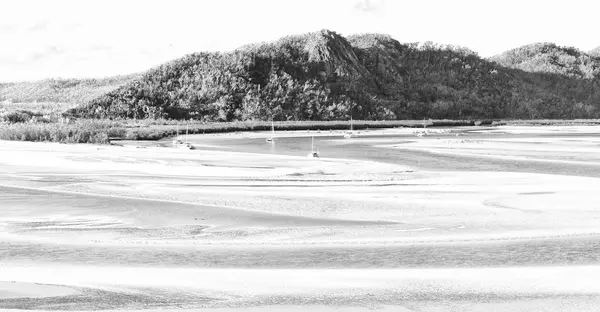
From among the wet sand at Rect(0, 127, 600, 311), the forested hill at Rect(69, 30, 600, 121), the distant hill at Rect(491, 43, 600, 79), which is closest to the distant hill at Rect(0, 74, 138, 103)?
the forested hill at Rect(69, 30, 600, 121)

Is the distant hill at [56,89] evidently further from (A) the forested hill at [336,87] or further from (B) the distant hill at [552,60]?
(B) the distant hill at [552,60]

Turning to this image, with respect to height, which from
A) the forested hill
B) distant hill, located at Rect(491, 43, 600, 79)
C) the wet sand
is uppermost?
distant hill, located at Rect(491, 43, 600, 79)

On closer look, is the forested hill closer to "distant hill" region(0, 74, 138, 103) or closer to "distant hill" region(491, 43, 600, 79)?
"distant hill" region(491, 43, 600, 79)

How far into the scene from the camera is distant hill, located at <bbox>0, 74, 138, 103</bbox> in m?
127

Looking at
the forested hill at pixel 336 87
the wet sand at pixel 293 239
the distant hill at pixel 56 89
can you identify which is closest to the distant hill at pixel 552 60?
the forested hill at pixel 336 87

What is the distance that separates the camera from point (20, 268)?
12.0m

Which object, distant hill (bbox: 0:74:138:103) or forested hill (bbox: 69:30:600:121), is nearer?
forested hill (bbox: 69:30:600:121)

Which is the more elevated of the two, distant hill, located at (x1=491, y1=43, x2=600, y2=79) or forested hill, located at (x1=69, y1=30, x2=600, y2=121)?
distant hill, located at (x1=491, y1=43, x2=600, y2=79)

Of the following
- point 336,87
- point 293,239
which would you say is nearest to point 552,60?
point 336,87

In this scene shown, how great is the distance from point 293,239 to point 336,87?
8559cm

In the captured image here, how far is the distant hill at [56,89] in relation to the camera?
417ft

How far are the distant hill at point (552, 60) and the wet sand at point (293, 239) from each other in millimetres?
137218

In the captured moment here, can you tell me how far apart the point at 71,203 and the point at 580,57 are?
169m

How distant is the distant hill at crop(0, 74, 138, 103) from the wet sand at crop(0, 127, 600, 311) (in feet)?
337
